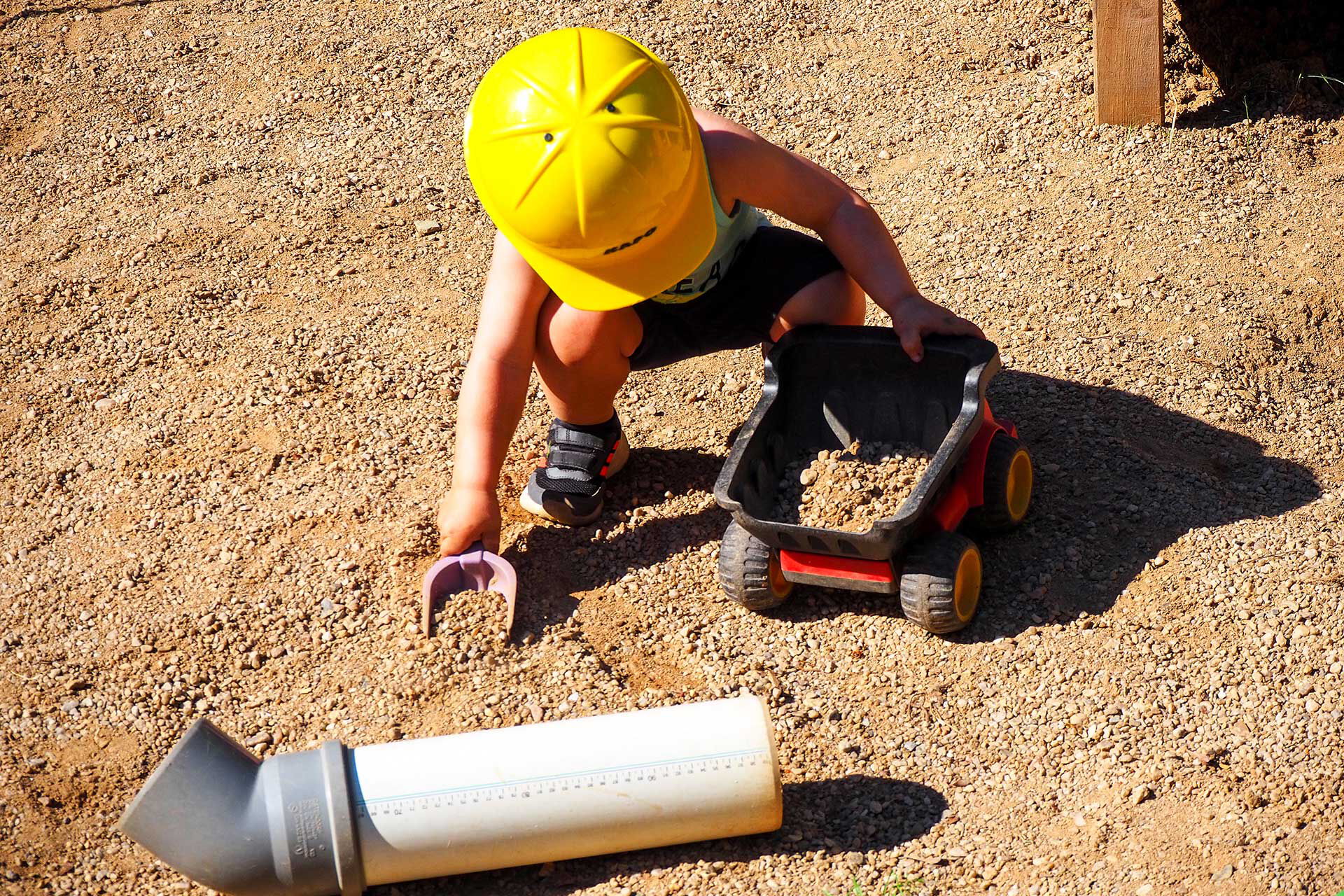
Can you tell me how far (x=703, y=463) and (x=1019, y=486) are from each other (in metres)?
0.67

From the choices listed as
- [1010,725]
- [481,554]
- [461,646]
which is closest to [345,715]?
[461,646]

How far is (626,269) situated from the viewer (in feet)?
7.23

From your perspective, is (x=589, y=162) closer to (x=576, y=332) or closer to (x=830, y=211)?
(x=576, y=332)

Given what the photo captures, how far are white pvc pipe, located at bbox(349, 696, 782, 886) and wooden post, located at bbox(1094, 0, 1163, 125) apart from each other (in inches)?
90.6

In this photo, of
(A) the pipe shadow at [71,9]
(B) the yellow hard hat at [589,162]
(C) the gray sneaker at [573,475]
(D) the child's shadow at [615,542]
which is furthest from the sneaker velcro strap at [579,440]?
(A) the pipe shadow at [71,9]

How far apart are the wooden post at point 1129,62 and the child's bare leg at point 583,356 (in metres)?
1.65

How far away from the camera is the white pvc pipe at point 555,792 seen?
1.77 m

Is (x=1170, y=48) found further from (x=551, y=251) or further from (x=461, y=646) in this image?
(x=461, y=646)

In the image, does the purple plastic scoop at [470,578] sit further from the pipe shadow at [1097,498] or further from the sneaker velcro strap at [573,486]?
the pipe shadow at [1097,498]

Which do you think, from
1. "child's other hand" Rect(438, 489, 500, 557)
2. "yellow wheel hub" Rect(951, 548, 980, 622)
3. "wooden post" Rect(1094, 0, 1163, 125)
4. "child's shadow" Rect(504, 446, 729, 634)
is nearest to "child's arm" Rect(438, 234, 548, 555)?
"child's other hand" Rect(438, 489, 500, 557)

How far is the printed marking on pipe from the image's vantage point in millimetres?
1769

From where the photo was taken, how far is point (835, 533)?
2.02 m

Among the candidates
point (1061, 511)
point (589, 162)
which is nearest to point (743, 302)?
point (589, 162)

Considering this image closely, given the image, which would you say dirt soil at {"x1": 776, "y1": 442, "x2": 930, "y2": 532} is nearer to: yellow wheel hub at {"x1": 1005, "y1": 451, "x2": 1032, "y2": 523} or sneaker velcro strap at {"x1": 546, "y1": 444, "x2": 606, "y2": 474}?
yellow wheel hub at {"x1": 1005, "y1": 451, "x2": 1032, "y2": 523}
